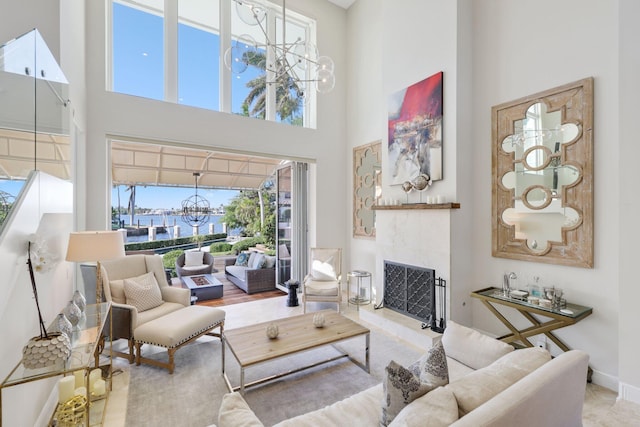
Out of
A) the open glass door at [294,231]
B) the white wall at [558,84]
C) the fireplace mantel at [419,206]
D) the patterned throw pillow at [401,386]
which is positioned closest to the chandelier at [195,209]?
the open glass door at [294,231]

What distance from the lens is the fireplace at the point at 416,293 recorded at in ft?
11.5

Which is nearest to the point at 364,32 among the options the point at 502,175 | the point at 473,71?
the point at 473,71

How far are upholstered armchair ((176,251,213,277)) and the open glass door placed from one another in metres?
1.69

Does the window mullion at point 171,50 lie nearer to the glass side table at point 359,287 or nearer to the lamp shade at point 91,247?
the lamp shade at point 91,247

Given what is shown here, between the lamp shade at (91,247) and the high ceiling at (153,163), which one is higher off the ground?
the high ceiling at (153,163)

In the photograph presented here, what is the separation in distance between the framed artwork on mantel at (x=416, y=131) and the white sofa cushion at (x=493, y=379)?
97.7 inches

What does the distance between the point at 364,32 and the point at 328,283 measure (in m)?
4.72

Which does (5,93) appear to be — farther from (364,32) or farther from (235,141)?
(364,32)

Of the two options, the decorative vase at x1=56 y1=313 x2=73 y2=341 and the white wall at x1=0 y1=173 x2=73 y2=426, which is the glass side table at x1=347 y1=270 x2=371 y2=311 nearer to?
the decorative vase at x1=56 y1=313 x2=73 y2=341

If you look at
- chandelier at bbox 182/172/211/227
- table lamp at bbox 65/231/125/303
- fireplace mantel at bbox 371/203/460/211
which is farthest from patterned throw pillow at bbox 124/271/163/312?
chandelier at bbox 182/172/211/227

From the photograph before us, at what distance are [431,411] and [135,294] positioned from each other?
3.18 m

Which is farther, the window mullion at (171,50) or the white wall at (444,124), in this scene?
the window mullion at (171,50)

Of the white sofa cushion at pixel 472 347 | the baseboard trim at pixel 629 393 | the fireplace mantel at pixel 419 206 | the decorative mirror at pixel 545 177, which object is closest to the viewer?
the white sofa cushion at pixel 472 347

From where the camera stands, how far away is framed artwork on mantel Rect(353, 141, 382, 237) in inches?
202
